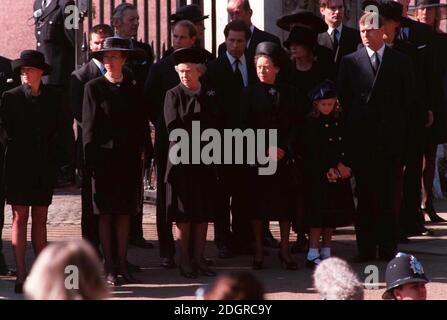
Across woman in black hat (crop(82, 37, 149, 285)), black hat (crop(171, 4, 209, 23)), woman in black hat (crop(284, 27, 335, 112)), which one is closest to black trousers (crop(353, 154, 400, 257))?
woman in black hat (crop(284, 27, 335, 112))

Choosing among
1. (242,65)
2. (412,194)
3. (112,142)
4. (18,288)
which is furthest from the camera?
(412,194)

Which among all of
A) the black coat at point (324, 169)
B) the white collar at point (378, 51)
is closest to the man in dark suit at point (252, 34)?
the white collar at point (378, 51)

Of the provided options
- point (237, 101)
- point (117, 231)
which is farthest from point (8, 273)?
point (237, 101)

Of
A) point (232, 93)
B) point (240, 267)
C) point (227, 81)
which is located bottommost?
point (240, 267)

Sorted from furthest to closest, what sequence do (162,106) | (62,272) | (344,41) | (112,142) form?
(344,41) → (162,106) → (112,142) → (62,272)

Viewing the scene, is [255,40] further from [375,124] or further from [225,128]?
[375,124]

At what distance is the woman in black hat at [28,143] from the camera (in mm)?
9383

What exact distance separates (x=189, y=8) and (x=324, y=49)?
4.49ft

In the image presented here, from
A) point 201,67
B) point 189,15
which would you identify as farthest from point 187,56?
point 189,15

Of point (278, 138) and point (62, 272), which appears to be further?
point (278, 138)

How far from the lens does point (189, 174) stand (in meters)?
9.92

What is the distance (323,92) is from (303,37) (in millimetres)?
750

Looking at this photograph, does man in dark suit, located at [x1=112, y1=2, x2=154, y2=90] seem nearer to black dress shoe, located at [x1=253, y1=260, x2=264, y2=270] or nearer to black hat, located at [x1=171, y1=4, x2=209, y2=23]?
black hat, located at [x1=171, y1=4, x2=209, y2=23]

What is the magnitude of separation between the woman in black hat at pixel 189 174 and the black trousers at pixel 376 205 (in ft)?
4.51
